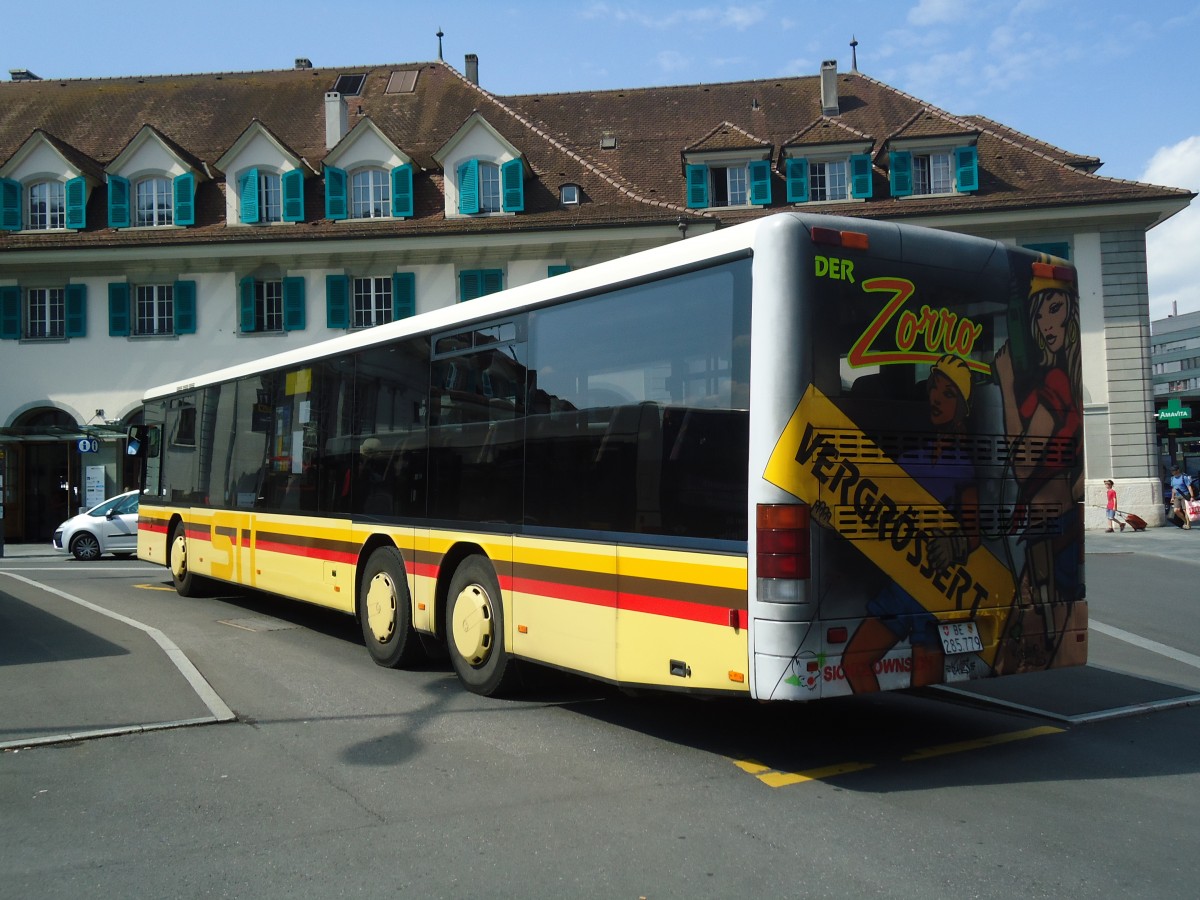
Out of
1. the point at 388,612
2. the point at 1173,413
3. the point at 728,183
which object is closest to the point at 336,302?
the point at 728,183

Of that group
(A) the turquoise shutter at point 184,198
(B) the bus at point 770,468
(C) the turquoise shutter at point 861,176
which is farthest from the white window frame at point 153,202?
(B) the bus at point 770,468

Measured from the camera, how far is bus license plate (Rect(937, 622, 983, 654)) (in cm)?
628

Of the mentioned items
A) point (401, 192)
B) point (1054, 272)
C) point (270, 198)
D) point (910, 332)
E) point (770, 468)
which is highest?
point (270, 198)

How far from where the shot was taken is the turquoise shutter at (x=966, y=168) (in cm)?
3119

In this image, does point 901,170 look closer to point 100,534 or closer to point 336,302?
point 336,302

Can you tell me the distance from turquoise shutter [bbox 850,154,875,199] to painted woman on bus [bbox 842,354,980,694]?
26.5 m

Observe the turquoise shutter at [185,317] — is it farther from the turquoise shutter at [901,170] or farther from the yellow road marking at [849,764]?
the yellow road marking at [849,764]

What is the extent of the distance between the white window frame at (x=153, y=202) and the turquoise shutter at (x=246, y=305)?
10.4 feet

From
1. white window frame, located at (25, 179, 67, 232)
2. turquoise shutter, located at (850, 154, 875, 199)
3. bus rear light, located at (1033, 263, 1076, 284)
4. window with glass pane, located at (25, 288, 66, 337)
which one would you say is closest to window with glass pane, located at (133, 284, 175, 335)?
window with glass pane, located at (25, 288, 66, 337)

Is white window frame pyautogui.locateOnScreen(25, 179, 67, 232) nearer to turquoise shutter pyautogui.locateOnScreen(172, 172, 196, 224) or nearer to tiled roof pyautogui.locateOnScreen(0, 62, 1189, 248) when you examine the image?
tiled roof pyautogui.locateOnScreen(0, 62, 1189, 248)

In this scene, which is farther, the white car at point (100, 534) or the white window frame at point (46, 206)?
the white window frame at point (46, 206)

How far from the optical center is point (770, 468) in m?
5.76

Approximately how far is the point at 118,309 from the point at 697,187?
55.4 ft

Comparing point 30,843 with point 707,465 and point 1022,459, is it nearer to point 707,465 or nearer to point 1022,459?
point 707,465
